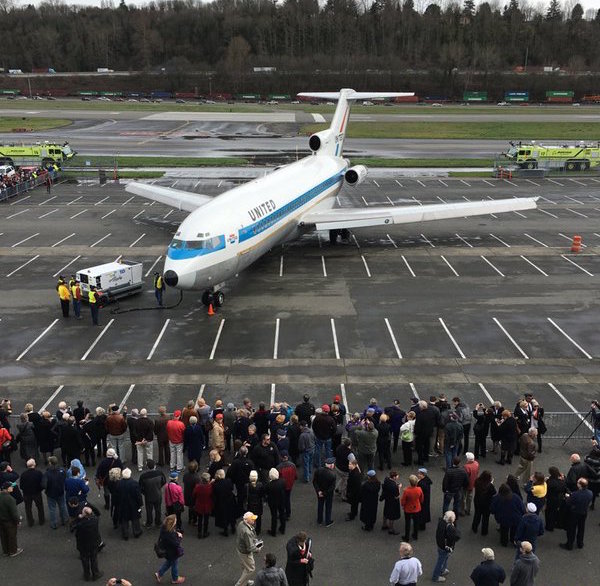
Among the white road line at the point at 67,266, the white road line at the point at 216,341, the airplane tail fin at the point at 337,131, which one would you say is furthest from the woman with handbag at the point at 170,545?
the airplane tail fin at the point at 337,131

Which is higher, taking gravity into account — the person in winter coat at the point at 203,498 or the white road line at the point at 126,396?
the person in winter coat at the point at 203,498

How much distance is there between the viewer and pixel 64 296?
25.0 m

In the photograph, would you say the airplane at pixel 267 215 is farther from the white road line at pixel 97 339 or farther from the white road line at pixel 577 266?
the white road line at pixel 577 266

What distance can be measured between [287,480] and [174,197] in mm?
29955

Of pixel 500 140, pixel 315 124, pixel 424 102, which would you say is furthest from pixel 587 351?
pixel 424 102

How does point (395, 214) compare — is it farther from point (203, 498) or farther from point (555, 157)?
point (555, 157)

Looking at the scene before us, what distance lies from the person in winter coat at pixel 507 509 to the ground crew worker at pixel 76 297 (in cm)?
1906

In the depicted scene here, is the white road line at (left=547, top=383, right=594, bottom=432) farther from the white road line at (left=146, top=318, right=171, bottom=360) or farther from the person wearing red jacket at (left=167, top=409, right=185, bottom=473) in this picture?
the white road line at (left=146, top=318, right=171, bottom=360)

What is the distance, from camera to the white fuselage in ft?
81.1

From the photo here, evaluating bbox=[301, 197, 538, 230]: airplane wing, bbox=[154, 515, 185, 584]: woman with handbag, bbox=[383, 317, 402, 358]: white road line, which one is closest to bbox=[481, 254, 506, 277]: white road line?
bbox=[301, 197, 538, 230]: airplane wing

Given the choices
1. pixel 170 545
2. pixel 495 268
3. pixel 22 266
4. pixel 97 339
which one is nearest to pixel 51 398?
pixel 97 339

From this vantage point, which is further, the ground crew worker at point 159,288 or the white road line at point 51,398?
the ground crew worker at point 159,288

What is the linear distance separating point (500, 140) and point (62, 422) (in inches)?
3253

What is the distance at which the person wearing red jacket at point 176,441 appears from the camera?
14.3 m
